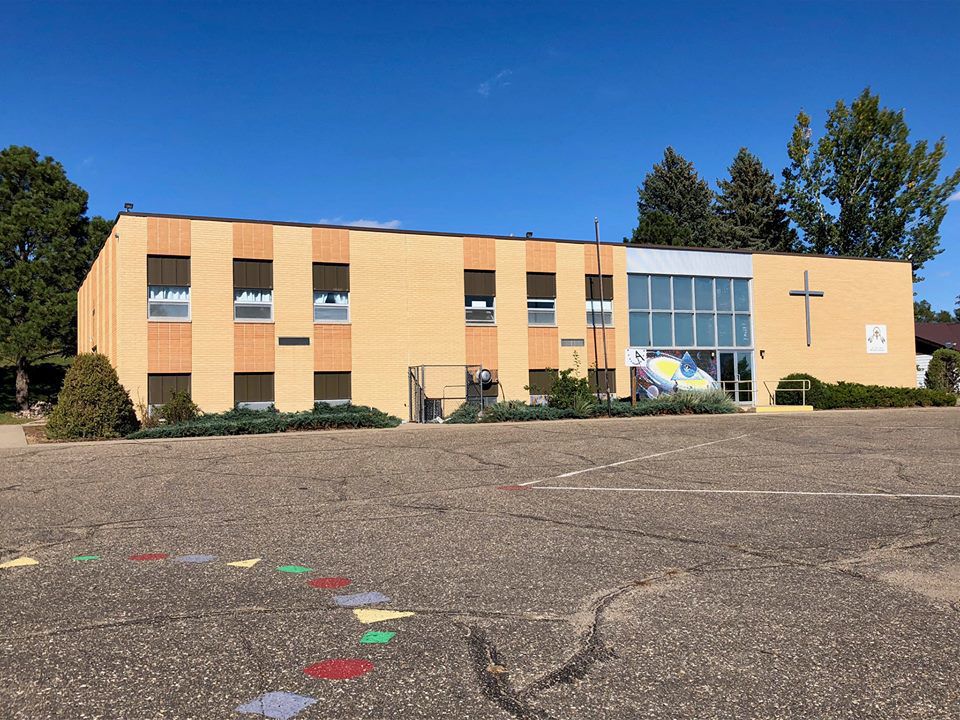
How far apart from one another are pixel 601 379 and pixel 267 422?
568 inches

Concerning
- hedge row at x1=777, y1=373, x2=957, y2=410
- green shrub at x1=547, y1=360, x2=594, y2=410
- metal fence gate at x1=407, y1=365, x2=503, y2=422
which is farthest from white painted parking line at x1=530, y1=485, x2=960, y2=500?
hedge row at x1=777, y1=373, x2=957, y2=410

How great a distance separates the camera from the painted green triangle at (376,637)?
14.7ft

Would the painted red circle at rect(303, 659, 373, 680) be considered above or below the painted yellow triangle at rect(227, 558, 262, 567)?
below

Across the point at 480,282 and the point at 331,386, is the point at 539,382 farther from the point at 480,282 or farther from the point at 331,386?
the point at 331,386

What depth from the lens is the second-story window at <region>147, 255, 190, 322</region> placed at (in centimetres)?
2562

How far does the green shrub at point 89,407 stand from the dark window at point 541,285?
15393mm

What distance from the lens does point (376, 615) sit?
5.00 meters

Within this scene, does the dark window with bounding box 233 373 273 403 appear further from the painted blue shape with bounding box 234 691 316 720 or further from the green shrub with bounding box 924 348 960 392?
the green shrub with bounding box 924 348 960 392

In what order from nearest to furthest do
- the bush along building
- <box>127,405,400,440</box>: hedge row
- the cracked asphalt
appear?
1. the cracked asphalt
2. <box>127,405,400,440</box>: hedge row
3. the bush along building

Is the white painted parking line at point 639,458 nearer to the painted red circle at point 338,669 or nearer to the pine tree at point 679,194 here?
the painted red circle at point 338,669

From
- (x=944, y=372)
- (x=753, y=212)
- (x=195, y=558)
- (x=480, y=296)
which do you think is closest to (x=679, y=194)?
(x=753, y=212)

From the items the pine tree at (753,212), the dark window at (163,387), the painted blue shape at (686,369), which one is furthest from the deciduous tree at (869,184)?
the dark window at (163,387)

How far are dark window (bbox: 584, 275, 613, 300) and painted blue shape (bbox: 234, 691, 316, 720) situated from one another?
28569 mm

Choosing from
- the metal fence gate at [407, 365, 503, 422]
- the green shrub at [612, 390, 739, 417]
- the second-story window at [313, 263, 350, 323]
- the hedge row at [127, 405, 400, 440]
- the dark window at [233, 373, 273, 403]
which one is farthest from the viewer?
the metal fence gate at [407, 365, 503, 422]
